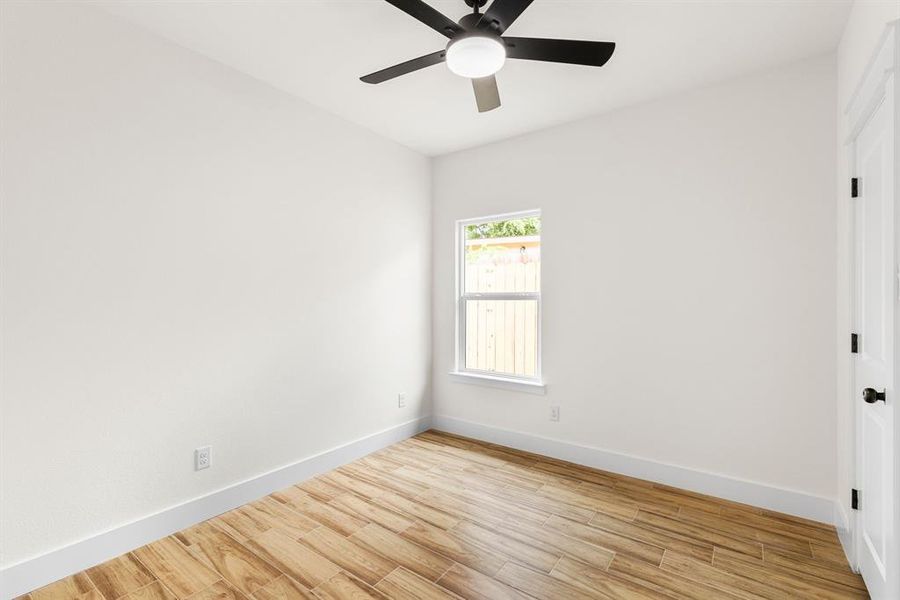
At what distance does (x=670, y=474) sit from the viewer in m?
2.97

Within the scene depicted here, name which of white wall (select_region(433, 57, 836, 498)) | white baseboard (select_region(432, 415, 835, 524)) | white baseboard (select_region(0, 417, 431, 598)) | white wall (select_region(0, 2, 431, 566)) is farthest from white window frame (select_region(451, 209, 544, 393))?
white baseboard (select_region(0, 417, 431, 598))

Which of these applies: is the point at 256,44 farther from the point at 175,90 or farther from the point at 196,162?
the point at 196,162

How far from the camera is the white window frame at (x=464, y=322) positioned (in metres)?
3.68

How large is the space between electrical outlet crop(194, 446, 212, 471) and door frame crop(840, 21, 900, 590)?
3.08 m

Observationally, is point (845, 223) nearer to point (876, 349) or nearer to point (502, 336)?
point (876, 349)

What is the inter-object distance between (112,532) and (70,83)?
2.19m

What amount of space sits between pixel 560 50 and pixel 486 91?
0.42 m

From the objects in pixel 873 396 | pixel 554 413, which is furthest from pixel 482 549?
pixel 873 396

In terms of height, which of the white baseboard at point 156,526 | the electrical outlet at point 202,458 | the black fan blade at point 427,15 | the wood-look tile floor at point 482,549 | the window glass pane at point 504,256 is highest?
the black fan blade at point 427,15

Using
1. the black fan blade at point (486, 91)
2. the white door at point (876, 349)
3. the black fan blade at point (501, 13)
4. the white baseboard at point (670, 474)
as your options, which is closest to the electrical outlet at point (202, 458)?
the white baseboard at point (670, 474)

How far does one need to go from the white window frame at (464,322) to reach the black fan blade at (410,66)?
6.08 feet

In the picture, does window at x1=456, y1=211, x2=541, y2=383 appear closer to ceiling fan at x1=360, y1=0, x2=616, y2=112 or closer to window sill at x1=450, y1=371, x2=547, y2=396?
window sill at x1=450, y1=371, x2=547, y2=396

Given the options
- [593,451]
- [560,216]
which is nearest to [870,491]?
[593,451]

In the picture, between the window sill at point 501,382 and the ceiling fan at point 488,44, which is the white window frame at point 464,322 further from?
the ceiling fan at point 488,44
